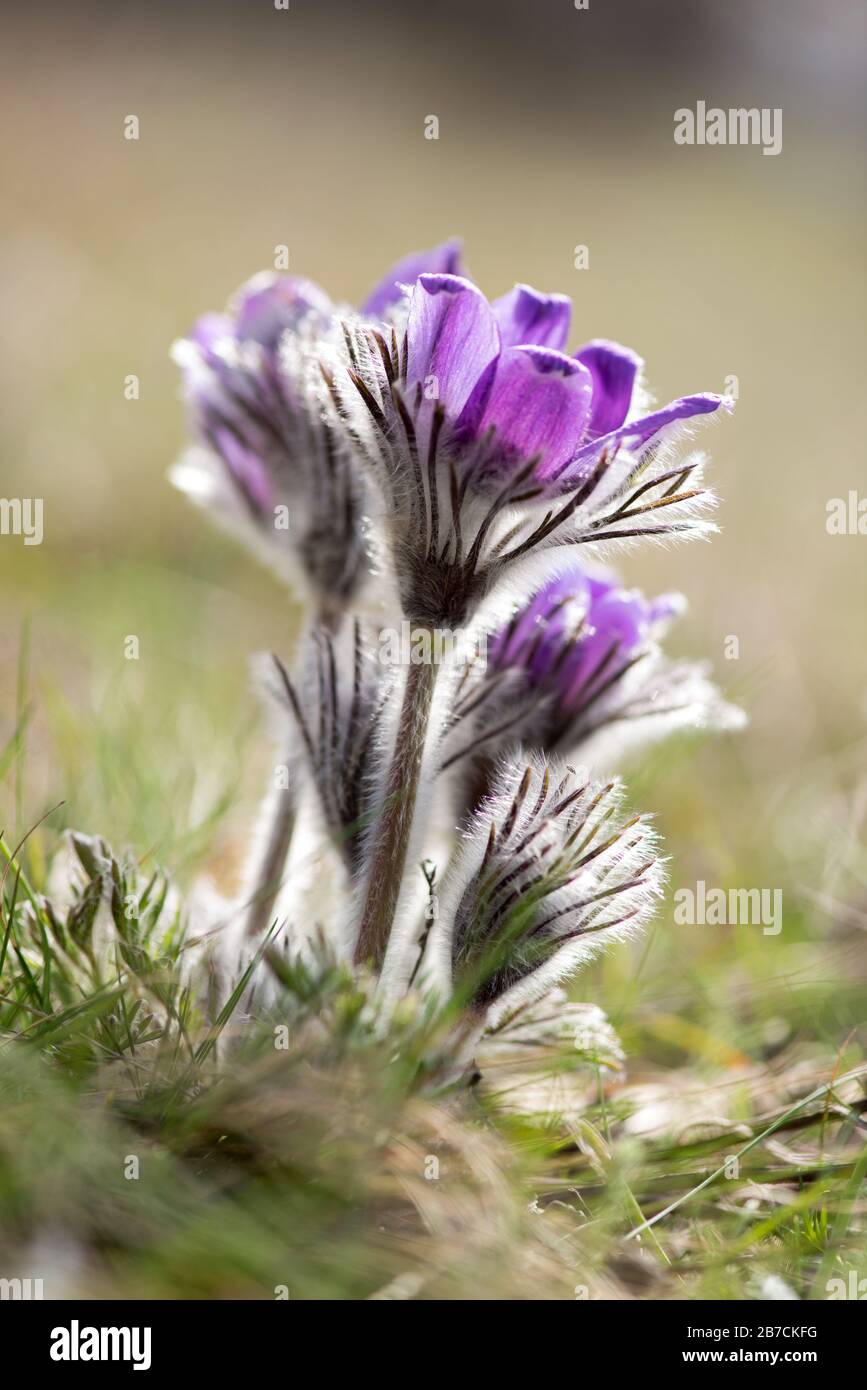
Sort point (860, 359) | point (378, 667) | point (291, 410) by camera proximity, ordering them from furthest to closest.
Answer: point (860, 359)
point (291, 410)
point (378, 667)

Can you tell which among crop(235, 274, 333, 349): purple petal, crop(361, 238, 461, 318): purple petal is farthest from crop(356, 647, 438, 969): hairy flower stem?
crop(235, 274, 333, 349): purple petal

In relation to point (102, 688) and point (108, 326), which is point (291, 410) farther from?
point (108, 326)

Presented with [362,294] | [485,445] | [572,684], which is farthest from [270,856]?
[362,294]

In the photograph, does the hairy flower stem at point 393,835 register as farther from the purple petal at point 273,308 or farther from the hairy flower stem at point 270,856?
the purple petal at point 273,308

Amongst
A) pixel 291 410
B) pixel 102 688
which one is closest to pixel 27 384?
pixel 102 688

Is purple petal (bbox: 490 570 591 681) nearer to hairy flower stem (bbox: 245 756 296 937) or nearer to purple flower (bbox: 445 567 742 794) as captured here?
purple flower (bbox: 445 567 742 794)

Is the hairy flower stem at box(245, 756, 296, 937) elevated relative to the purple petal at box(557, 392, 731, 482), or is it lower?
lower
